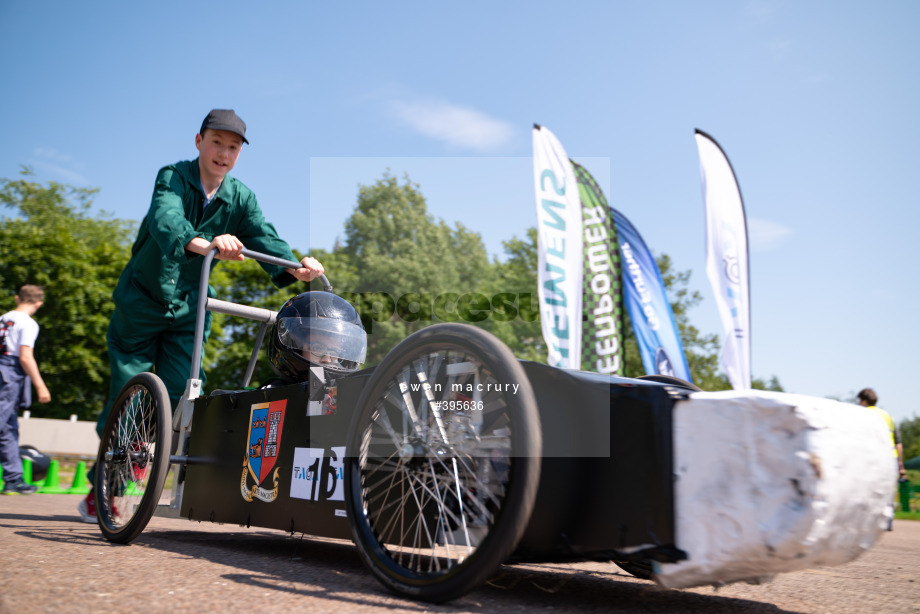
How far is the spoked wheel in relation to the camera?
3.20 meters

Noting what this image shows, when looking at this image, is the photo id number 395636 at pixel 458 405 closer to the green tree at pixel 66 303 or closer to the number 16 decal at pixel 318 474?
the number 16 decal at pixel 318 474

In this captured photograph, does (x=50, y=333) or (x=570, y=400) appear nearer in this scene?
(x=570, y=400)

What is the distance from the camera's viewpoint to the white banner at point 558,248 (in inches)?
441

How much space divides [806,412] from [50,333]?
30859 mm

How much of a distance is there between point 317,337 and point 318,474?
0.86 metres

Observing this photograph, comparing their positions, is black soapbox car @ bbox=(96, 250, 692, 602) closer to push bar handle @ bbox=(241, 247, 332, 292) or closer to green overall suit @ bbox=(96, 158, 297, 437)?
push bar handle @ bbox=(241, 247, 332, 292)

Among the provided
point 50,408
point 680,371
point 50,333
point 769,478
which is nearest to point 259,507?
point 769,478

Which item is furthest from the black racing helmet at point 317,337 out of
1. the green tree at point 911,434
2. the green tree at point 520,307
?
the green tree at point 911,434

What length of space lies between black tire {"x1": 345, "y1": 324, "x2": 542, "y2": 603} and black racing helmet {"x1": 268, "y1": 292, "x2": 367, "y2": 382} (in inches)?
41.5

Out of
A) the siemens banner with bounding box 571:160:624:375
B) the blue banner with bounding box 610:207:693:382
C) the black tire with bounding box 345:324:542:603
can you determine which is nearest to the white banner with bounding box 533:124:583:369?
the siemens banner with bounding box 571:160:624:375

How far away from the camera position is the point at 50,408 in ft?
95.7

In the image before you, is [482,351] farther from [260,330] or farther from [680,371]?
[680,371]

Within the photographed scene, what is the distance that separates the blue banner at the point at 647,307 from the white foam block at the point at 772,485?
1019 cm

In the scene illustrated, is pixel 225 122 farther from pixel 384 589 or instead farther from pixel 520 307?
pixel 520 307
